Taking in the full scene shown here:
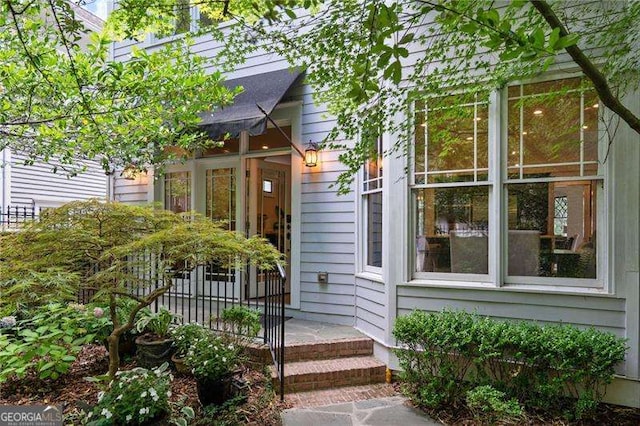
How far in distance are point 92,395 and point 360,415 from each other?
256 cm

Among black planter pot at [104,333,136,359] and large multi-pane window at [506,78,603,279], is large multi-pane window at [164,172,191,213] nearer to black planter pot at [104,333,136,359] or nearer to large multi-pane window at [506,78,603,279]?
black planter pot at [104,333,136,359]

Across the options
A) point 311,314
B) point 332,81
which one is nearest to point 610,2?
point 332,81

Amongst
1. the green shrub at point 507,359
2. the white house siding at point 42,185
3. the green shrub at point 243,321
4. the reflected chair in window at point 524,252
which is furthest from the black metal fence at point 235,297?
the white house siding at point 42,185

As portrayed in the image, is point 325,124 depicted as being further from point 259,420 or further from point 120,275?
point 259,420

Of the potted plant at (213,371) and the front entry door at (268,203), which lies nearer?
the potted plant at (213,371)

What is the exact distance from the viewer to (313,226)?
5.56m

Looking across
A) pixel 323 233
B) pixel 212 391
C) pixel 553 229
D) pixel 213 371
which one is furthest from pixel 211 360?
pixel 553 229

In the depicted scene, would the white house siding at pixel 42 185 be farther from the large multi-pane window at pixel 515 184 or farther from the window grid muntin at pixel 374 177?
the large multi-pane window at pixel 515 184

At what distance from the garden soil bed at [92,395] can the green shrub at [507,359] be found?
1.41m

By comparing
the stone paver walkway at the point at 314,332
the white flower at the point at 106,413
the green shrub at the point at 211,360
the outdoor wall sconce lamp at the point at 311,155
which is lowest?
the stone paver walkway at the point at 314,332

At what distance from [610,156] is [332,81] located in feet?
8.84

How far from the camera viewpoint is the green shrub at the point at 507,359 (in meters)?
3.15

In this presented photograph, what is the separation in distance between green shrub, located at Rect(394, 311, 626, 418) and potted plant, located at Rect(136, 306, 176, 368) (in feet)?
8.13

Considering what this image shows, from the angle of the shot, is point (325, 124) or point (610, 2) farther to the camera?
point (325, 124)
